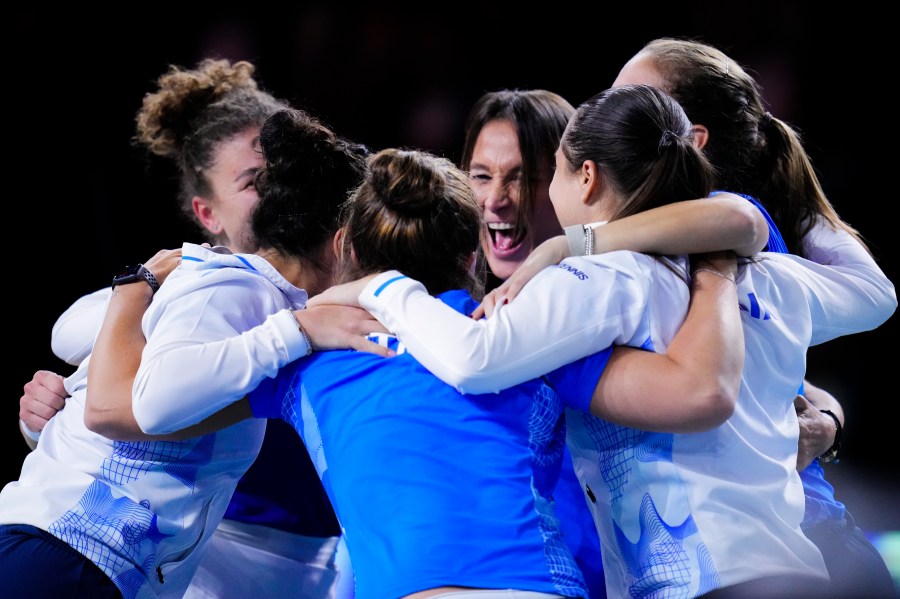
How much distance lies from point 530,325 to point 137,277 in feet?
2.93

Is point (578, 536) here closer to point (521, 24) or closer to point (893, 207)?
point (893, 207)

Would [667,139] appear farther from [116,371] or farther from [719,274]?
[116,371]

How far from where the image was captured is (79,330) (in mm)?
2004

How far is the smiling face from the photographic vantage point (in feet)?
8.18

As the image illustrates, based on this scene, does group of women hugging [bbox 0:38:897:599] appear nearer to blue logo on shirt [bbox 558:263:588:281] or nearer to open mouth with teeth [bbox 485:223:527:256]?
blue logo on shirt [bbox 558:263:588:281]

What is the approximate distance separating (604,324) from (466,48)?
264cm

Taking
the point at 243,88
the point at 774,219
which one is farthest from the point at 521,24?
the point at 774,219

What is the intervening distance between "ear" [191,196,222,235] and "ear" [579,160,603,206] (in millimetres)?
1338

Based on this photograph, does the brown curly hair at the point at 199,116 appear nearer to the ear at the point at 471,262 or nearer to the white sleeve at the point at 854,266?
the ear at the point at 471,262

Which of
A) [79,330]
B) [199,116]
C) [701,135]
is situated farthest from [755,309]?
[199,116]

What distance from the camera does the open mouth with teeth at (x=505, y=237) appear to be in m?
2.52

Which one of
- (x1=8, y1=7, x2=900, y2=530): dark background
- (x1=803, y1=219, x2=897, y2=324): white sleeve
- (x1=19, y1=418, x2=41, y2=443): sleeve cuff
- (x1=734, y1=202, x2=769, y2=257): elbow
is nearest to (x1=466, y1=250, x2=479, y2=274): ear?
(x1=734, y1=202, x2=769, y2=257): elbow

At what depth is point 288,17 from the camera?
3713 mm

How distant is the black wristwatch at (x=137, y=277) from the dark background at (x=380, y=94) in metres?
1.73
